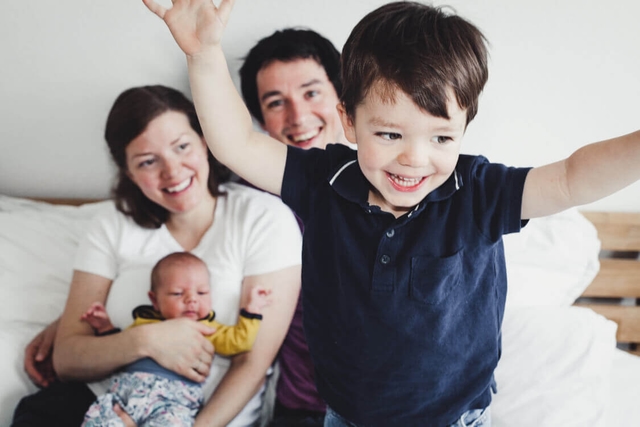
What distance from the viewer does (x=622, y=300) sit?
1702mm

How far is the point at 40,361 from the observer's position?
1354mm

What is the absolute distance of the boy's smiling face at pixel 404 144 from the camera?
2.45 feet

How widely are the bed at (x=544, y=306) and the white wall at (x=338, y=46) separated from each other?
21 cm

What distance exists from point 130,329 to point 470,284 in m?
0.82

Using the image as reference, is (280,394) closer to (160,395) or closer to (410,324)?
(160,395)

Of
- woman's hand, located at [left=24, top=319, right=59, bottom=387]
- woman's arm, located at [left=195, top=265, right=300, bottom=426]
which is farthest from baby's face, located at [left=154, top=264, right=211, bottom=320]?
woman's hand, located at [left=24, top=319, right=59, bottom=387]

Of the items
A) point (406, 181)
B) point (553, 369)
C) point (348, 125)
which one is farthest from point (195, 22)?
point (553, 369)

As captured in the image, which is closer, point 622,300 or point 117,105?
point 117,105

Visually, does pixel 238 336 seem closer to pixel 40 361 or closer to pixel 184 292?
pixel 184 292

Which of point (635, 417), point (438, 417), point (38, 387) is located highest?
point (438, 417)

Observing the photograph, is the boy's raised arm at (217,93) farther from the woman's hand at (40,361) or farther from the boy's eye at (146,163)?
the woman's hand at (40,361)

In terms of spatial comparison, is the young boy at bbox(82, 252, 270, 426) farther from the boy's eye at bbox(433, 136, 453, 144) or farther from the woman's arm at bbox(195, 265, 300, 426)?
the boy's eye at bbox(433, 136, 453, 144)

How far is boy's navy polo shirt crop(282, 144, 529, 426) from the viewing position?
837 millimetres

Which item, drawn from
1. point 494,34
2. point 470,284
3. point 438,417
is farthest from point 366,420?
point 494,34
